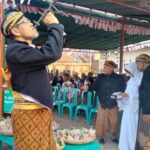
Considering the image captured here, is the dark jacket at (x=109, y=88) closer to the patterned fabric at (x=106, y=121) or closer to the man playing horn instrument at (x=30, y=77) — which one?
the patterned fabric at (x=106, y=121)

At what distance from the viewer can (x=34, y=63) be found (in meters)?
2.29

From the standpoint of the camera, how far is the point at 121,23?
9.25 m

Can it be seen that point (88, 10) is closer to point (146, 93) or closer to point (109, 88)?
point (109, 88)

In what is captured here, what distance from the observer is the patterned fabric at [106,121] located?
7.13 m

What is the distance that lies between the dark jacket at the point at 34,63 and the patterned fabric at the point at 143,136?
276cm

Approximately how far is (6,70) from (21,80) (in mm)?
196

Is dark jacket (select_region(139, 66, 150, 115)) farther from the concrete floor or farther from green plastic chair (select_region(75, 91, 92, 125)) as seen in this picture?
green plastic chair (select_region(75, 91, 92, 125))

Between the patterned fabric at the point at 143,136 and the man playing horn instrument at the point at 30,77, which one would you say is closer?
the man playing horn instrument at the point at 30,77

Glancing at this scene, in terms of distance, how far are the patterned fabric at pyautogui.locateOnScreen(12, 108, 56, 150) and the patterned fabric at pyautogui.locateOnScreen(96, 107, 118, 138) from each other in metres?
4.73

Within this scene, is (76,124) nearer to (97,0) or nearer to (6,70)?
(97,0)

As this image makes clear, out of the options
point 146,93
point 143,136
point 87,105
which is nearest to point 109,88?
point 143,136

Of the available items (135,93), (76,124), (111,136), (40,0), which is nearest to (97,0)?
(40,0)

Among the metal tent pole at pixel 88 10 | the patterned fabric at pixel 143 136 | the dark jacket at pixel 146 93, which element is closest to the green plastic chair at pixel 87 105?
the metal tent pole at pixel 88 10

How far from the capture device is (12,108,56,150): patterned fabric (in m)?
2.44
